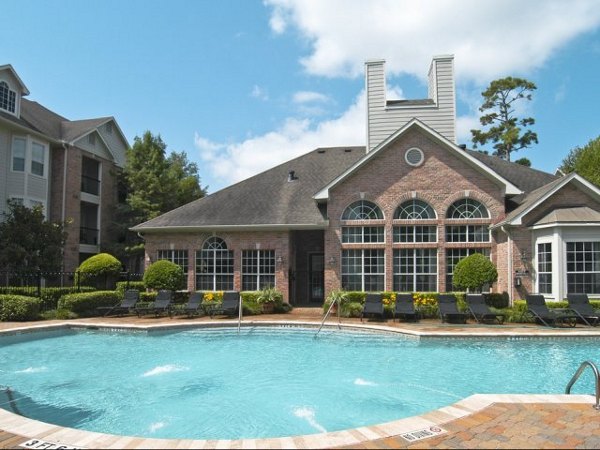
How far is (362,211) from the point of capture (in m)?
18.9

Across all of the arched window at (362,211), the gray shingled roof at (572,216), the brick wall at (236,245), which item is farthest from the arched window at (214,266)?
the gray shingled roof at (572,216)

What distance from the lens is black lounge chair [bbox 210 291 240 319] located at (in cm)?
1667

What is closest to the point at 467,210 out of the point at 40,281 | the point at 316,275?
the point at 316,275

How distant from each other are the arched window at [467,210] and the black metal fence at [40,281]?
15.4 metres

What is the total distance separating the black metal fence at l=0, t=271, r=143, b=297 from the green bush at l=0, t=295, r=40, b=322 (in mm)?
1355

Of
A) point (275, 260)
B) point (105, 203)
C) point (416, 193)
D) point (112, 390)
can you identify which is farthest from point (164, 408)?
point (105, 203)

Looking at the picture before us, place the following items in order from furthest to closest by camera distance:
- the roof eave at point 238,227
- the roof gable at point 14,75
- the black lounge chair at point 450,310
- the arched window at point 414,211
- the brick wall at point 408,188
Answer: the roof gable at point 14,75 → the roof eave at point 238,227 → the arched window at point 414,211 → the brick wall at point 408,188 → the black lounge chair at point 450,310

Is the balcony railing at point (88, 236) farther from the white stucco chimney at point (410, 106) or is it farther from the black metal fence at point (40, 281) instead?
the white stucco chimney at point (410, 106)

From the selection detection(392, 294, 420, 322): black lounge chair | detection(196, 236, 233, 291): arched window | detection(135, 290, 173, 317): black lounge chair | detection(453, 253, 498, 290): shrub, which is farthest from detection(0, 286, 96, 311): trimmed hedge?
detection(453, 253, 498, 290): shrub

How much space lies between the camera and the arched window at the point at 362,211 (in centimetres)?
1884

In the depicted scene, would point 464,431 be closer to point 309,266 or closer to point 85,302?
point 85,302

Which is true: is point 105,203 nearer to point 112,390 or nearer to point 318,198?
point 318,198

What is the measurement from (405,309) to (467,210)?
5.70 m

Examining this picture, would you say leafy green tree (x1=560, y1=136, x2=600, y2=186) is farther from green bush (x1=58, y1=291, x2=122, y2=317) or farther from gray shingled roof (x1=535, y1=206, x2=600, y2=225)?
→ green bush (x1=58, y1=291, x2=122, y2=317)
